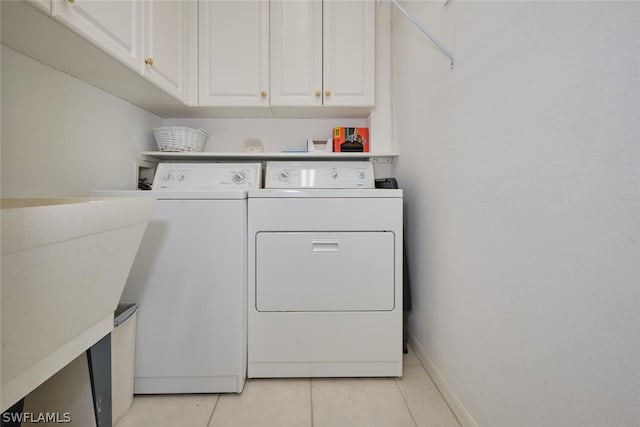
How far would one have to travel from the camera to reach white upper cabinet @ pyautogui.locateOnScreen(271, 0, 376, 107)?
1740 millimetres

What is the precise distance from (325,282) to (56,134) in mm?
1295

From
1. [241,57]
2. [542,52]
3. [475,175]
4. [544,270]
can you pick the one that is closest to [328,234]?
[475,175]

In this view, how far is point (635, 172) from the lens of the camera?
508 millimetres

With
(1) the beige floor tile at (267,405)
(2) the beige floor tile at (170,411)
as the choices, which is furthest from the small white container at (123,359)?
(1) the beige floor tile at (267,405)

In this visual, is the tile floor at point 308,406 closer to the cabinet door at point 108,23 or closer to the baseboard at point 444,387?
the baseboard at point 444,387

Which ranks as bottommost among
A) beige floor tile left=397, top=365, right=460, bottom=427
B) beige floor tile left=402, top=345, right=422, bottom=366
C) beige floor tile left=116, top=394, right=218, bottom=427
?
beige floor tile left=116, top=394, right=218, bottom=427

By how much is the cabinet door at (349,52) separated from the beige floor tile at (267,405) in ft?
5.12

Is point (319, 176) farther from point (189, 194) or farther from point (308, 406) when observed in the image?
point (308, 406)

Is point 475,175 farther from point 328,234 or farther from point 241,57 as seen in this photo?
point 241,57

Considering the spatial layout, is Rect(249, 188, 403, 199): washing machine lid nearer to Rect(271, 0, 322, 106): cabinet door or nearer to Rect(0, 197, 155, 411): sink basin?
Rect(0, 197, 155, 411): sink basin

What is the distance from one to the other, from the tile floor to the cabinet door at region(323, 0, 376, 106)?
154cm

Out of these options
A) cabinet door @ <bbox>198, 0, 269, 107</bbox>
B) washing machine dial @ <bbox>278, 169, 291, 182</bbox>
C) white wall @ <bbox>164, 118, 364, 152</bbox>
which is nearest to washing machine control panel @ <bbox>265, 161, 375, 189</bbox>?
washing machine dial @ <bbox>278, 169, 291, 182</bbox>

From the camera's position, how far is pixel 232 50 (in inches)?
67.9

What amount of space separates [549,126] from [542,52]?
7.3 inches
